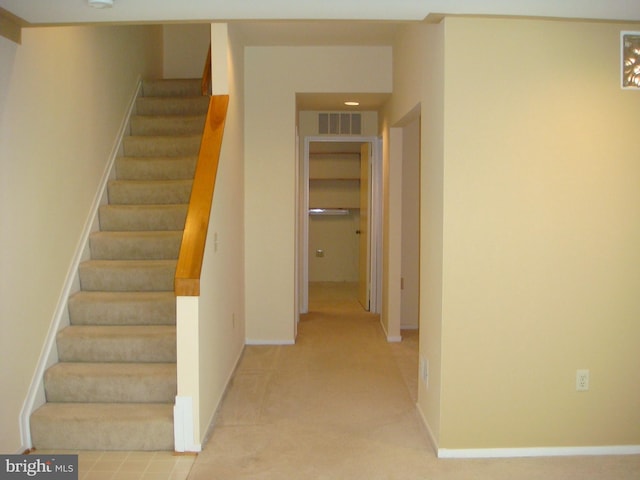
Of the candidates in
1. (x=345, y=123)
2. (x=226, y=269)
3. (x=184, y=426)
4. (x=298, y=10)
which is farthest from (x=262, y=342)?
(x=298, y=10)

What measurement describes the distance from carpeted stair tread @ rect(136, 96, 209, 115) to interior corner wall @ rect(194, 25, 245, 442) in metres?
0.52

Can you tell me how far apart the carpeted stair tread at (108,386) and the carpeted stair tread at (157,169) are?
1.76m

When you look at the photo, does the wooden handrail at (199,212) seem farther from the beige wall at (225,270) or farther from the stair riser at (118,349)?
the stair riser at (118,349)

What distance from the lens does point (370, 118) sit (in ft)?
19.6

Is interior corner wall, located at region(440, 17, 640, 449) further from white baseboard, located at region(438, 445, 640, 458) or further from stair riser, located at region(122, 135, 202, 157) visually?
stair riser, located at region(122, 135, 202, 157)

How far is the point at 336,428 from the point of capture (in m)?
3.27

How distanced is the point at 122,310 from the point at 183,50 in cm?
379

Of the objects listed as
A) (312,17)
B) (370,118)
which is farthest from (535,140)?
(370,118)

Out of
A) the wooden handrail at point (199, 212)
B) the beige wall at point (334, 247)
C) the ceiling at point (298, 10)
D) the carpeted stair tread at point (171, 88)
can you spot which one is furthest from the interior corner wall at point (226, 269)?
the beige wall at point (334, 247)

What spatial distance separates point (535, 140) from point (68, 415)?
278 centimetres

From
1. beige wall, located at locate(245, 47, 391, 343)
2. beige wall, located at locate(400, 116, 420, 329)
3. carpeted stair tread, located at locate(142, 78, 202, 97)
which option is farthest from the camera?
beige wall, located at locate(400, 116, 420, 329)

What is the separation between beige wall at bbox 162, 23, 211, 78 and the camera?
629 cm

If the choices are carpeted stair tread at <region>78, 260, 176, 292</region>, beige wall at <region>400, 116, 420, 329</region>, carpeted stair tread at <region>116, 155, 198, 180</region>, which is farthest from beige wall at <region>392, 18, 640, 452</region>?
beige wall at <region>400, 116, 420, 329</region>

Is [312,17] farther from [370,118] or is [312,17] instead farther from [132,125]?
[370,118]
